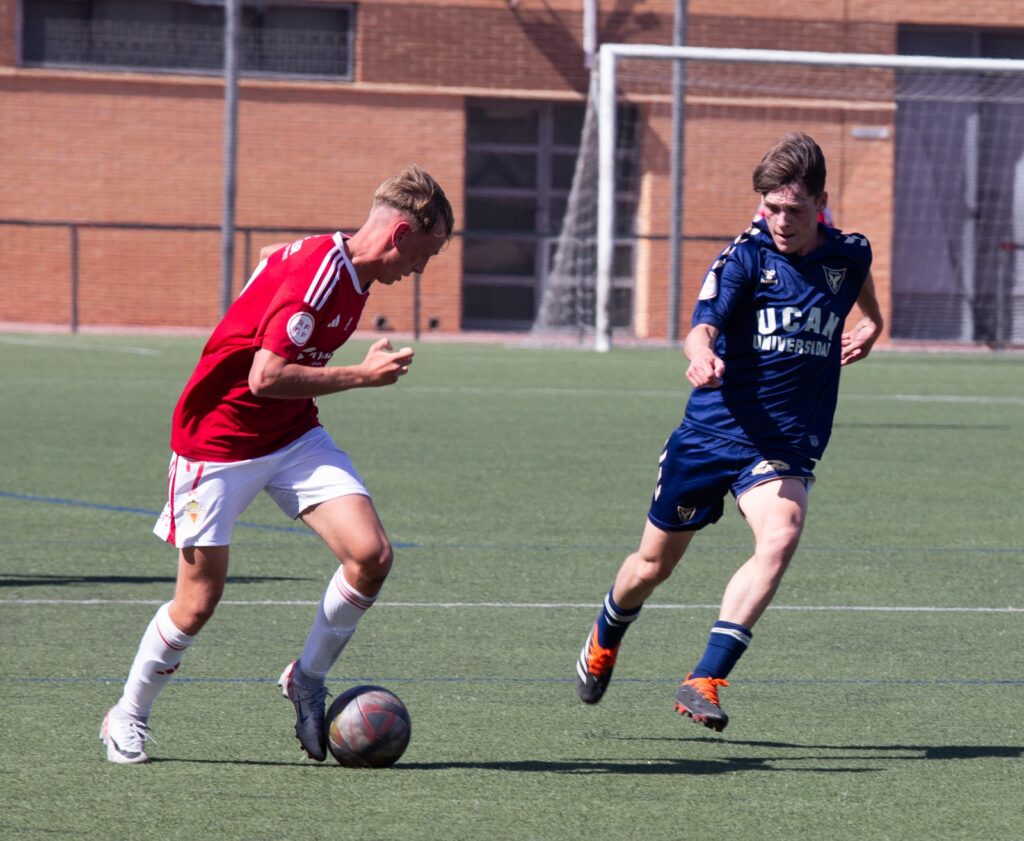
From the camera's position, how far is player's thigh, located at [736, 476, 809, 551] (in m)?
5.51

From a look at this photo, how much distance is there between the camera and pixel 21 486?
1117 cm

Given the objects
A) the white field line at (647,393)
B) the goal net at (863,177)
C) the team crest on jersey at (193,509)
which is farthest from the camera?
the goal net at (863,177)

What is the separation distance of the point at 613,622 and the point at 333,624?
1.05m

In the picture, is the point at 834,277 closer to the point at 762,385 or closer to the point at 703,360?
the point at 762,385

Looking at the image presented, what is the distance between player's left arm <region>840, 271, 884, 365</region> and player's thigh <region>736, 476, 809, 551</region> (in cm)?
60

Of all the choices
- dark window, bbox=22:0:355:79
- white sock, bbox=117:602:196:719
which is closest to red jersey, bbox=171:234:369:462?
white sock, bbox=117:602:196:719

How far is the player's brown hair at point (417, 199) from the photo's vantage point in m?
5.02

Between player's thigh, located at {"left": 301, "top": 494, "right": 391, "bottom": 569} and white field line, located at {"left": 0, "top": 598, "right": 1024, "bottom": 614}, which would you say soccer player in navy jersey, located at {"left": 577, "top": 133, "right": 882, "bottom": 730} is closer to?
player's thigh, located at {"left": 301, "top": 494, "right": 391, "bottom": 569}

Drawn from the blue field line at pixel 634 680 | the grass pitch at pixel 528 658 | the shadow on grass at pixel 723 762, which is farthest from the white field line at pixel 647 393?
the shadow on grass at pixel 723 762

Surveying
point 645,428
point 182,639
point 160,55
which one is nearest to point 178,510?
point 182,639

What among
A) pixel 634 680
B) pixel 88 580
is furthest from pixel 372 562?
pixel 88 580

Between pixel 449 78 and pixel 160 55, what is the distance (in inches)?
193

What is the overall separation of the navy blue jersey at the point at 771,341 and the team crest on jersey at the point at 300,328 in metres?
1.34

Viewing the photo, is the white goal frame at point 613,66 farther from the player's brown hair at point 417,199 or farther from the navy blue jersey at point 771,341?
the player's brown hair at point 417,199
